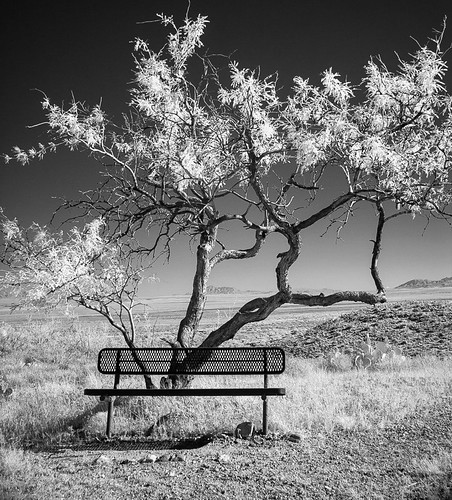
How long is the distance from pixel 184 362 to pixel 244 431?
74.5 inches

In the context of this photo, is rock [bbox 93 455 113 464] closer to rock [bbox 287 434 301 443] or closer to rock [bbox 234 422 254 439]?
rock [bbox 234 422 254 439]

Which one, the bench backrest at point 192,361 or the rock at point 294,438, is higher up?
the bench backrest at point 192,361

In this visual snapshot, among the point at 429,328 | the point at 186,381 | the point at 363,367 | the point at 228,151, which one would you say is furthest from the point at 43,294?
the point at 429,328

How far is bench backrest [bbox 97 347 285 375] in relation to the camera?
784 centimetres

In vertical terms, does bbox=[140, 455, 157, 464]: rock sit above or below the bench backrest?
below

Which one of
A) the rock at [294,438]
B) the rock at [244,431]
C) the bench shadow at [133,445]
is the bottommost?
the bench shadow at [133,445]

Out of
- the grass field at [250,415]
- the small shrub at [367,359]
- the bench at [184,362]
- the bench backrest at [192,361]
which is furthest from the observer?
the small shrub at [367,359]

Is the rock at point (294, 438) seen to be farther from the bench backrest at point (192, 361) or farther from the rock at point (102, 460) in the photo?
the rock at point (102, 460)

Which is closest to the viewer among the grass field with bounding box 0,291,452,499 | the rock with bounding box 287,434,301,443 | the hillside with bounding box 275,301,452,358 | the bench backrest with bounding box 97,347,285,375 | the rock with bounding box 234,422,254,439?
the grass field with bounding box 0,291,452,499

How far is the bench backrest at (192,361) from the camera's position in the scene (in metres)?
7.84

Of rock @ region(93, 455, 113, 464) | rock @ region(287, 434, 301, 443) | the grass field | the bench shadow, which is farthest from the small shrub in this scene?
rock @ region(93, 455, 113, 464)

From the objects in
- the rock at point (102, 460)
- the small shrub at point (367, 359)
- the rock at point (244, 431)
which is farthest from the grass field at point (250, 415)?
the small shrub at point (367, 359)

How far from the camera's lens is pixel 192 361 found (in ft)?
27.8

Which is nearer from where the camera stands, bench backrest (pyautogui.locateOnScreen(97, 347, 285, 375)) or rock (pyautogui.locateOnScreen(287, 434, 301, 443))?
rock (pyautogui.locateOnScreen(287, 434, 301, 443))
